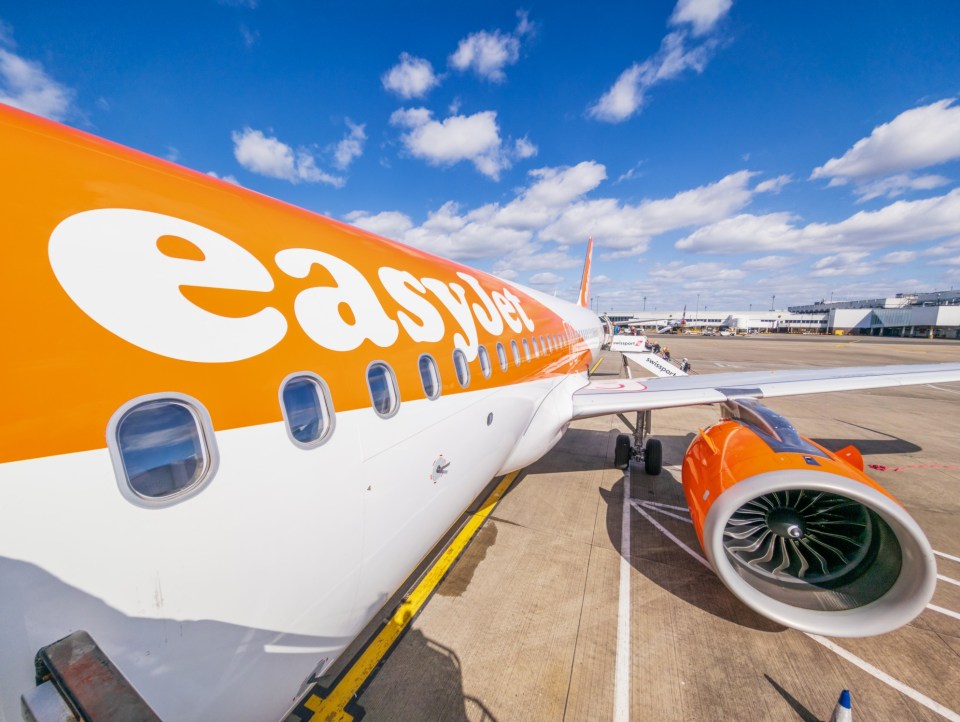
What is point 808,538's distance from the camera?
448cm

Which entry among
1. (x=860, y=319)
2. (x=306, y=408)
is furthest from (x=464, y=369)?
(x=860, y=319)

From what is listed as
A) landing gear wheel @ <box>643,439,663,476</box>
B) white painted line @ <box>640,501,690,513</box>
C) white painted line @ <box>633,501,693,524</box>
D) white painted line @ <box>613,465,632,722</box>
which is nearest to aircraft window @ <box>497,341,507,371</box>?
white painted line @ <box>613,465,632,722</box>

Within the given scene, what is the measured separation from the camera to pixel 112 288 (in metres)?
1.58

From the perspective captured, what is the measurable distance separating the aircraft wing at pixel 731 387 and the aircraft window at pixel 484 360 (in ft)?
8.69

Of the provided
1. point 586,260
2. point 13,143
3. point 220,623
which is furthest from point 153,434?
point 586,260

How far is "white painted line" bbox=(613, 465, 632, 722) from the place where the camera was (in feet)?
11.2

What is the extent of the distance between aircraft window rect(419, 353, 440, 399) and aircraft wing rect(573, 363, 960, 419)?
3.74 metres

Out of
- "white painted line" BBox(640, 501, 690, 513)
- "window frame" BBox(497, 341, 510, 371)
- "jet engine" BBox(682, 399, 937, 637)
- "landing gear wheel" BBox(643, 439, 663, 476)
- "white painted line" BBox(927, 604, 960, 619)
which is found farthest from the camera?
"landing gear wheel" BBox(643, 439, 663, 476)

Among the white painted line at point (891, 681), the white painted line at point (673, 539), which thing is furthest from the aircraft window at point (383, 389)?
the white painted line at point (891, 681)

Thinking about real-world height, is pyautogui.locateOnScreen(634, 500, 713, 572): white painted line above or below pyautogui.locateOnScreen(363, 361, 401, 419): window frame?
below

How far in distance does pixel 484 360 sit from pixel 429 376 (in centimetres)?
133

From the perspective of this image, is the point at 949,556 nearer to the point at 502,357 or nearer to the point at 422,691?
the point at 502,357

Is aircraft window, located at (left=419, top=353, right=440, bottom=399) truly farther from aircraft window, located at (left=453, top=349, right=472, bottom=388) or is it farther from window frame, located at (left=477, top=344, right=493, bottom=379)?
window frame, located at (left=477, top=344, right=493, bottom=379)

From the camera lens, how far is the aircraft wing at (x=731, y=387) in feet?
20.9
